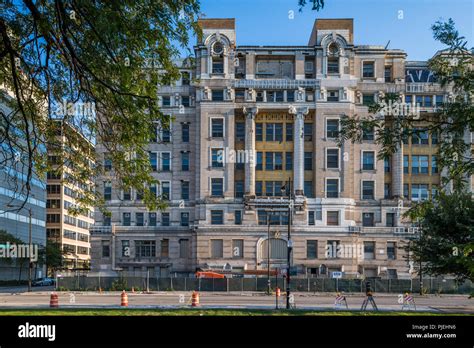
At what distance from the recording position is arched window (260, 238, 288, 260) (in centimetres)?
6438

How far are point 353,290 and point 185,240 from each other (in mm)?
21225

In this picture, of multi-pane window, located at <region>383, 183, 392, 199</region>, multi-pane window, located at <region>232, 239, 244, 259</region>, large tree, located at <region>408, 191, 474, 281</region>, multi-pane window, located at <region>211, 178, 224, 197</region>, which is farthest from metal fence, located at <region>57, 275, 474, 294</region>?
large tree, located at <region>408, 191, 474, 281</region>

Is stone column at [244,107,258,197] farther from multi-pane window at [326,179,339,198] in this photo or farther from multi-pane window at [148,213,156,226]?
multi-pane window at [148,213,156,226]

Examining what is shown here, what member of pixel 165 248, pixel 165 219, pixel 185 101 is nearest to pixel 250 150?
pixel 185 101

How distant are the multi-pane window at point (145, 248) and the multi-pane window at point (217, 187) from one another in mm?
9115

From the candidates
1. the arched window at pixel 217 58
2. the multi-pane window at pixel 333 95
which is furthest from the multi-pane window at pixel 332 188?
the arched window at pixel 217 58

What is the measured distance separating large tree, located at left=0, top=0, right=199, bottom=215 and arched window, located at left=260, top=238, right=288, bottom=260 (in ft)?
166

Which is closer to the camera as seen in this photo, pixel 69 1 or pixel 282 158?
pixel 69 1

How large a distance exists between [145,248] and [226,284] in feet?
52.2

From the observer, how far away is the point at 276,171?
66.7 meters

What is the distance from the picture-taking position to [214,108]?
66.1 metres
